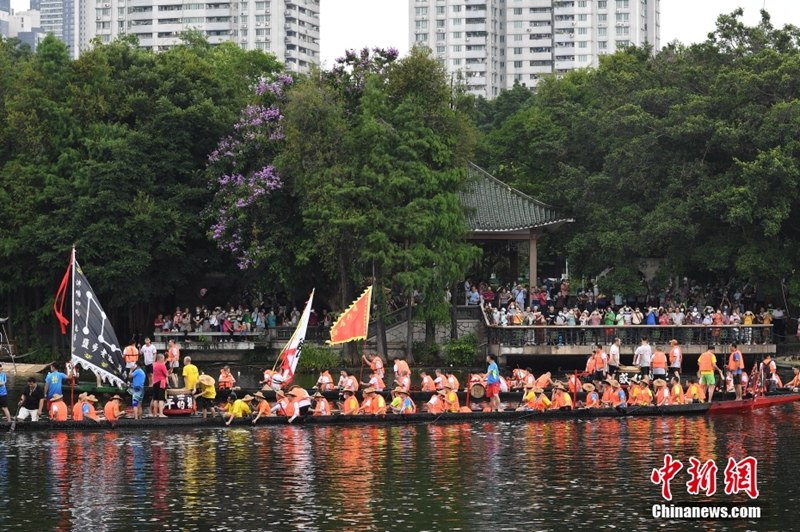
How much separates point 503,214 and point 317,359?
11718 millimetres

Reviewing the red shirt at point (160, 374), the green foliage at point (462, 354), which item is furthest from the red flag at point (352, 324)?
the green foliage at point (462, 354)

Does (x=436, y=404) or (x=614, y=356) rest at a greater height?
(x=614, y=356)

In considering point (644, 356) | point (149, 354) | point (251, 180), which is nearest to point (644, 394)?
point (644, 356)

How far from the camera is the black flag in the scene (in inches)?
1656

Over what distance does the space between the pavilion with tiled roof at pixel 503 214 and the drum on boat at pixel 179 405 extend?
909 inches

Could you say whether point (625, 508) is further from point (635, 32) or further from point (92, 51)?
point (635, 32)

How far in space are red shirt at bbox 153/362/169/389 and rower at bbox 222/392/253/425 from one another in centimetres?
233

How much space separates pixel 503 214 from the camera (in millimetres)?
64375

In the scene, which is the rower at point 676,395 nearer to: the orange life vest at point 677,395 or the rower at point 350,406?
the orange life vest at point 677,395

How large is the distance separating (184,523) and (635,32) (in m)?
166

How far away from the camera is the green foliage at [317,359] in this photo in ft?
196

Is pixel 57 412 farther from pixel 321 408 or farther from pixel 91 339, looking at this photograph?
pixel 321 408

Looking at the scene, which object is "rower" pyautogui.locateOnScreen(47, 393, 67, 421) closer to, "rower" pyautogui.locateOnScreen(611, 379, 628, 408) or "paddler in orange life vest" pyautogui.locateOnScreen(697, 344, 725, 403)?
"rower" pyautogui.locateOnScreen(611, 379, 628, 408)

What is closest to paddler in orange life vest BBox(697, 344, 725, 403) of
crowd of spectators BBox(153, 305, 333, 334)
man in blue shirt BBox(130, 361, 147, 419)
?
man in blue shirt BBox(130, 361, 147, 419)
